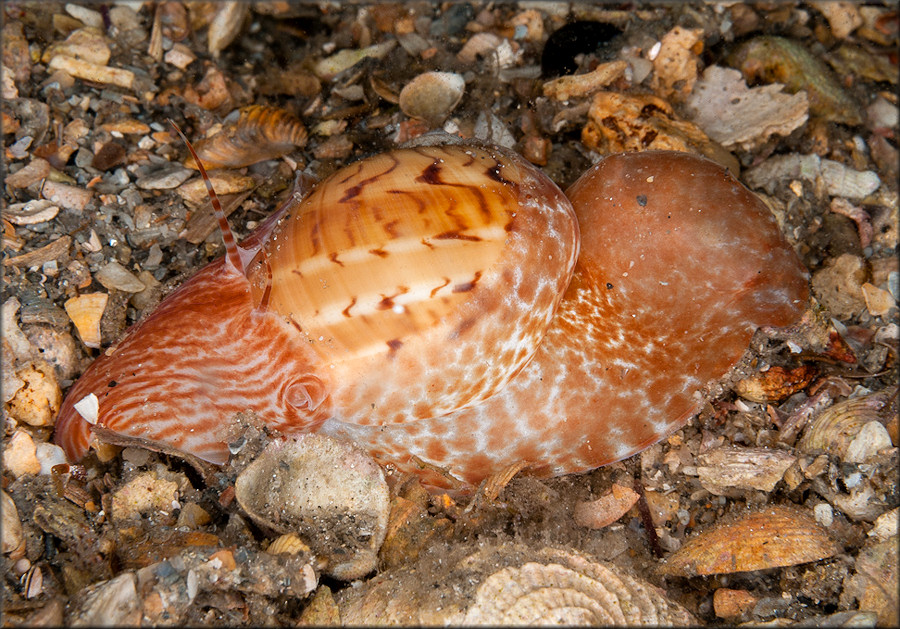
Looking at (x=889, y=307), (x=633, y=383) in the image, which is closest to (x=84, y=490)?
(x=633, y=383)

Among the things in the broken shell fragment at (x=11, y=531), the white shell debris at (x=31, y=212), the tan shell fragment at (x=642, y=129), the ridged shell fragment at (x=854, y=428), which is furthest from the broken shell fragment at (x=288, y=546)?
the tan shell fragment at (x=642, y=129)

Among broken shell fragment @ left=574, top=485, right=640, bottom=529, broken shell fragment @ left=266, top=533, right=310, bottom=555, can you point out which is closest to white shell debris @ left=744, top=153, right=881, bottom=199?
broken shell fragment @ left=574, top=485, right=640, bottom=529

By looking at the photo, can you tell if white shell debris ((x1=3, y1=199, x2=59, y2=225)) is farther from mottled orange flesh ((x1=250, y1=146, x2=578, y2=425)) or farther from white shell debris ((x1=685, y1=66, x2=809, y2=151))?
white shell debris ((x1=685, y1=66, x2=809, y2=151))

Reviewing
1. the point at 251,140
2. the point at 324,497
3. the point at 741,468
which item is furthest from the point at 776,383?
the point at 251,140

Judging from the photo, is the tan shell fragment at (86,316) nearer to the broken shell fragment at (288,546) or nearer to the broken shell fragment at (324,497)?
the broken shell fragment at (324,497)

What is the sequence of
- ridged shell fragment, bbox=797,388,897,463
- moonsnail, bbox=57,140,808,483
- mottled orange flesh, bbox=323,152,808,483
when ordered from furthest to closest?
mottled orange flesh, bbox=323,152,808,483
ridged shell fragment, bbox=797,388,897,463
moonsnail, bbox=57,140,808,483

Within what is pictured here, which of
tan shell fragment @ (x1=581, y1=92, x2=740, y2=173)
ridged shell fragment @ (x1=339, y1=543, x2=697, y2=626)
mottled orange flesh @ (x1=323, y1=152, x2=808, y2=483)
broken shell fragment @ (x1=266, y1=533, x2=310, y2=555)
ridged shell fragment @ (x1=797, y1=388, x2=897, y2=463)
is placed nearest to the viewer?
ridged shell fragment @ (x1=339, y1=543, x2=697, y2=626)

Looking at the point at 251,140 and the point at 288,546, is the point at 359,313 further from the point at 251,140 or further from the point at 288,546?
the point at 251,140
